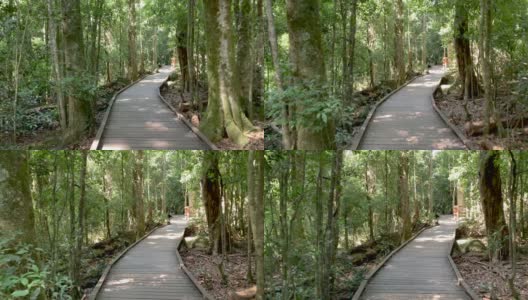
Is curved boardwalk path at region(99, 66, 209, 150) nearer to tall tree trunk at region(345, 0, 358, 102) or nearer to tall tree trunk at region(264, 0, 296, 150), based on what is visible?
tall tree trunk at region(264, 0, 296, 150)

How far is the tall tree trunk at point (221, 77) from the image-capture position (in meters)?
8.29

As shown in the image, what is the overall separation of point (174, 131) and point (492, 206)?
22.6ft

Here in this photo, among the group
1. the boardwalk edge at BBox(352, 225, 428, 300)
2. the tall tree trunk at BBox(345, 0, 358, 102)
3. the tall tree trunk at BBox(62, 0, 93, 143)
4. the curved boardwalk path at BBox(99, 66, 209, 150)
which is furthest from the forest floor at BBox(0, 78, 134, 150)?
the tall tree trunk at BBox(345, 0, 358, 102)

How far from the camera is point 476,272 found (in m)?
8.72

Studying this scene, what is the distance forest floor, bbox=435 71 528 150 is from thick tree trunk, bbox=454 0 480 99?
0.43 meters

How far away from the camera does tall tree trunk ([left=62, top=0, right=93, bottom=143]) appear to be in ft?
29.2

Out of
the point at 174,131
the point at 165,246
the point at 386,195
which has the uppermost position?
the point at 174,131

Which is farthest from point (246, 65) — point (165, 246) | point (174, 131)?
point (165, 246)

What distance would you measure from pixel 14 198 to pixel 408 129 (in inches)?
286

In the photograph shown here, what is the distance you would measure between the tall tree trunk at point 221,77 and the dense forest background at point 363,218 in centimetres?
194

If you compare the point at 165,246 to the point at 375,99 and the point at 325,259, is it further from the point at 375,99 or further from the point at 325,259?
the point at 375,99

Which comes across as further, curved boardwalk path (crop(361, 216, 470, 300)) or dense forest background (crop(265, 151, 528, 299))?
curved boardwalk path (crop(361, 216, 470, 300))

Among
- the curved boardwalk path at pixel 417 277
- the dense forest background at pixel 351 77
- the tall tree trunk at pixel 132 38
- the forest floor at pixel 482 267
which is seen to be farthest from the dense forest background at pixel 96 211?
the tall tree trunk at pixel 132 38

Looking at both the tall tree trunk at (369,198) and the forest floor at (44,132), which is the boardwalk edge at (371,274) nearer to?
the tall tree trunk at (369,198)
